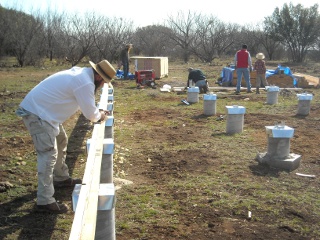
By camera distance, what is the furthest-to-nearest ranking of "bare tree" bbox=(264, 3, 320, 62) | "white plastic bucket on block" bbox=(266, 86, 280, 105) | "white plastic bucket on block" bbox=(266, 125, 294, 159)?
"bare tree" bbox=(264, 3, 320, 62)
"white plastic bucket on block" bbox=(266, 86, 280, 105)
"white plastic bucket on block" bbox=(266, 125, 294, 159)

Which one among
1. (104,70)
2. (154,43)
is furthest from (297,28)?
(104,70)

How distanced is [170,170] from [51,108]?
2317mm

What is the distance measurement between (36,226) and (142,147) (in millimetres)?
3392

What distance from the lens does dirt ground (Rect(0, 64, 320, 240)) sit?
4078 millimetres

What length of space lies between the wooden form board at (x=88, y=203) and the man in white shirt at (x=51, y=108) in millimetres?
800

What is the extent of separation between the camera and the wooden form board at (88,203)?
7.05 ft

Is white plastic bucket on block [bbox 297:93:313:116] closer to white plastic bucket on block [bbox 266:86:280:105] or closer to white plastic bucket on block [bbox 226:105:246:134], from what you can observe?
white plastic bucket on block [bbox 266:86:280:105]

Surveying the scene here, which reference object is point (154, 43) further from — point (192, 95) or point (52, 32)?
point (192, 95)

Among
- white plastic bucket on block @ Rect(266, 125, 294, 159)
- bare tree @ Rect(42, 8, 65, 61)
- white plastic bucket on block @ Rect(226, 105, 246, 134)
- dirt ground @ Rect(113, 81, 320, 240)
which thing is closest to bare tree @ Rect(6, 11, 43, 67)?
bare tree @ Rect(42, 8, 65, 61)

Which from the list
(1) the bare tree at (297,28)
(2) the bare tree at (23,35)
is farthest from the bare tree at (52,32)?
(1) the bare tree at (297,28)

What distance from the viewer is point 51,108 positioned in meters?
4.45

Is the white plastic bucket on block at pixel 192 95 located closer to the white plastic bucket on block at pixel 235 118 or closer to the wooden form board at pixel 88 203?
the white plastic bucket on block at pixel 235 118

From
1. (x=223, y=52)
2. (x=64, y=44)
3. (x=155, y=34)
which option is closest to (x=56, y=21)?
(x=64, y=44)

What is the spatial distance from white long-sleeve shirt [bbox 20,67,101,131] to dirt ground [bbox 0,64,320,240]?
117cm
